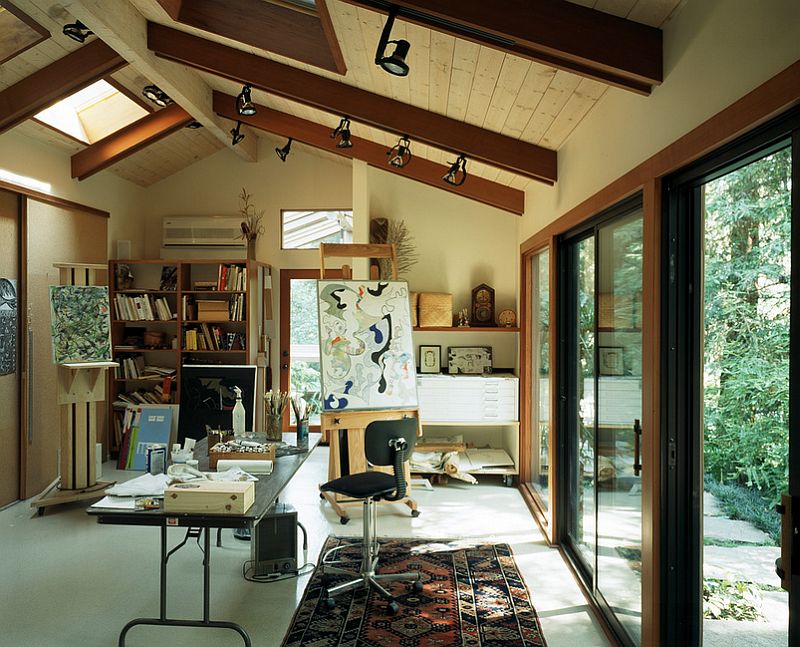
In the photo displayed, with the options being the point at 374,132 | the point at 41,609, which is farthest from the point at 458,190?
the point at 41,609

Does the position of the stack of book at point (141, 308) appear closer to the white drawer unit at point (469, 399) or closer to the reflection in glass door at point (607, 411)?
the white drawer unit at point (469, 399)

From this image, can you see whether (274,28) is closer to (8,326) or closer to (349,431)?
(349,431)

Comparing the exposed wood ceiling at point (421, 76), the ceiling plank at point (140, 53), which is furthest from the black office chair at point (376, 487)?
the ceiling plank at point (140, 53)

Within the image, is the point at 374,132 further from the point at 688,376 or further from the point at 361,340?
the point at 688,376

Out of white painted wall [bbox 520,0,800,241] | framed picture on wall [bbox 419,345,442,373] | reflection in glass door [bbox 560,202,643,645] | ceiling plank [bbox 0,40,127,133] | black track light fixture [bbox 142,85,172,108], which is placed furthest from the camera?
framed picture on wall [bbox 419,345,442,373]

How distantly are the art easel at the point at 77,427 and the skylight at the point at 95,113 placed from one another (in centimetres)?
143

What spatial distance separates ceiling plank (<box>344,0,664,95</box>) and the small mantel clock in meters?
3.86

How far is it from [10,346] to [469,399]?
3838 mm

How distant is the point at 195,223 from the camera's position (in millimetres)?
7562

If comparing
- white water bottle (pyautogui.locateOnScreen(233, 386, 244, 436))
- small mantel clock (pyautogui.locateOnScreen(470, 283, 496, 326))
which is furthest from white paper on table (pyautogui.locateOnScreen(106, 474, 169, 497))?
small mantel clock (pyautogui.locateOnScreen(470, 283, 496, 326))

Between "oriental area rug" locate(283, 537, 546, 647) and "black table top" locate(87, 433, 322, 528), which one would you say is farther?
"oriental area rug" locate(283, 537, 546, 647)

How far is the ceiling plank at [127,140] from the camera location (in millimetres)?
6194

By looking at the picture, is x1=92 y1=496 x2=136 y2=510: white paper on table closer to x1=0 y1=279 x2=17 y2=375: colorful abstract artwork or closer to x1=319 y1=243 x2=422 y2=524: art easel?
x1=319 y1=243 x2=422 y2=524: art easel

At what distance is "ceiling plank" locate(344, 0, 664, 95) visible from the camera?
2.44 m
